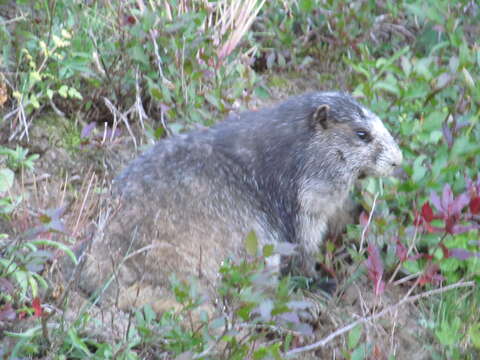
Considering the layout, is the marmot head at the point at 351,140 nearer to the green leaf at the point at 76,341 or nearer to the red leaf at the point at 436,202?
the red leaf at the point at 436,202

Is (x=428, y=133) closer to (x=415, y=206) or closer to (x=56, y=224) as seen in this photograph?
(x=415, y=206)

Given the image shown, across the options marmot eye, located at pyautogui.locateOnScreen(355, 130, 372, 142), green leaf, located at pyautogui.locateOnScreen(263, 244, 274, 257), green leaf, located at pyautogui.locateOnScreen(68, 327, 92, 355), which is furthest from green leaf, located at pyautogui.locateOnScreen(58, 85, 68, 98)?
green leaf, located at pyautogui.locateOnScreen(263, 244, 274, 257)

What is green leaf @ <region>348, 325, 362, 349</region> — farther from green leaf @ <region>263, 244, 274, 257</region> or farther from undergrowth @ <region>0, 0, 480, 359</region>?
green leaf @ <region>263, 244, 274, 257</region>

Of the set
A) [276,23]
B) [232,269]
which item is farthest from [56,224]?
[276,23]

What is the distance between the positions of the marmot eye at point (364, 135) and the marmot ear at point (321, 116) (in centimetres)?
21

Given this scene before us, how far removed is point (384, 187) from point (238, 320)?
1631mm

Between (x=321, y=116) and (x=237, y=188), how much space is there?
0.69 m

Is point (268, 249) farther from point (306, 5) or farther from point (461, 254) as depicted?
point (306, 5)

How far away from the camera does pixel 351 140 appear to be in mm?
4367

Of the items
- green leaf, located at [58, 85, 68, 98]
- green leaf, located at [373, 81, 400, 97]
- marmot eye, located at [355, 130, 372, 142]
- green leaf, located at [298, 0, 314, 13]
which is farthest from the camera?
green leaf, located at [298, 0, 314, 13]

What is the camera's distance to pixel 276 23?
258 inches

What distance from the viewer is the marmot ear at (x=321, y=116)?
14.0ft

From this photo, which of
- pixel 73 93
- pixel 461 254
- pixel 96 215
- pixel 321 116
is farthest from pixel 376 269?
pixel 73 93

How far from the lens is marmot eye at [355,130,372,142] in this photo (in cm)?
437
